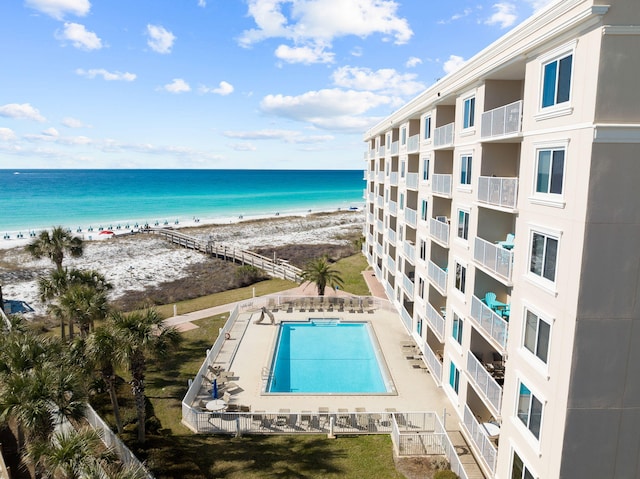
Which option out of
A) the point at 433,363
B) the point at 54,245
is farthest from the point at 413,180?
the point at 54,245

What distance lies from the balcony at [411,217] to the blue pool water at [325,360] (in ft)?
29.1

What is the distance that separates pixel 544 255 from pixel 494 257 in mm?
3249

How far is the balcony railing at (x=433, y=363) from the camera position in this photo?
861 inches

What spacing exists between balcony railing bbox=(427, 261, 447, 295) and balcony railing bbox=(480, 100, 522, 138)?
24.9ft

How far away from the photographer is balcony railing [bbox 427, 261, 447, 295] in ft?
69.6

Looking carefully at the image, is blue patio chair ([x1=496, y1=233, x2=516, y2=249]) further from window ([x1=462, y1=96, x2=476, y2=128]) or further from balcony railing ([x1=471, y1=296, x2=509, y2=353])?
window ([x1=462, y1=96, x2=476, y2=128])

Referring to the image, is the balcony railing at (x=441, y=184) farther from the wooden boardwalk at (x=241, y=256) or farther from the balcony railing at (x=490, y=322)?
the wooden boardwalk at (x=241, y=256)

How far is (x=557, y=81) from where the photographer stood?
11406 millimetres

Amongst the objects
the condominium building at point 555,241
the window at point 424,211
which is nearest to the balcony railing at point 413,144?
the window at point 424,211

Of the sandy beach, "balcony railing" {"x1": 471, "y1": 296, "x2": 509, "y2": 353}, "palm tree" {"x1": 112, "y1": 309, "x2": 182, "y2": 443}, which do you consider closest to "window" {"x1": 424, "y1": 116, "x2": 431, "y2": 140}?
"balcony railing" {"x1": 471, "y1": 296, "x2": 509, "y2": 353}

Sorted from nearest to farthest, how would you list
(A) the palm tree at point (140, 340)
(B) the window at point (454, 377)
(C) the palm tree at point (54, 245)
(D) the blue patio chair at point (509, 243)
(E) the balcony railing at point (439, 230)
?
1. (D) the blue patio chair at point (509, 243)
2. (A) the palm tree at point (140, 340)
3. (B) the window at point (454, 377)
4. (E) the balcony railing at point (439, 230)
5. (C) the palm tree at point (54, 245)

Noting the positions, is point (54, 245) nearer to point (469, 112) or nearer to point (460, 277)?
point (460, 277)

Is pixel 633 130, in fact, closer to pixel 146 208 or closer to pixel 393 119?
pixel 393 119

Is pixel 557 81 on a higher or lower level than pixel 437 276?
higher
